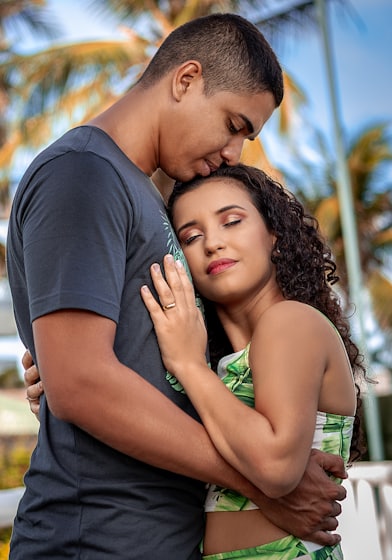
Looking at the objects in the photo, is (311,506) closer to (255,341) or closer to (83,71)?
(255,341)

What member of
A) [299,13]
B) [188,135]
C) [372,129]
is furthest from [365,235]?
[188,135]

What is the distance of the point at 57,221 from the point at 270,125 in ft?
55.4

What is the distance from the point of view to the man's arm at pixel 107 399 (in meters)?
2.08

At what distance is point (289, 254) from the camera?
2750 millimetres

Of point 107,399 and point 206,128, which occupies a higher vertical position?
point 206,128

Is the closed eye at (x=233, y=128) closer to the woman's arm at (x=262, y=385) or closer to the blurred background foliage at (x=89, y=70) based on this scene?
the woman's arm at (x=262, y=385)

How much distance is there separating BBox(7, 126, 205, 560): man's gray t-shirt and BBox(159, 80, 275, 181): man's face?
0.29 metres

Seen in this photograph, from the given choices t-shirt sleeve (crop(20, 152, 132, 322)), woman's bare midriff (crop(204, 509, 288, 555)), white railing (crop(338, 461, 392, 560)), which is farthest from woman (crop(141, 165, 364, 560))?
white railing (crop(338, 461, 392, 560))

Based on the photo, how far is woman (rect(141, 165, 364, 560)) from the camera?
2.26m

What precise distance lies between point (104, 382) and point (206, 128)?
2.87 ft

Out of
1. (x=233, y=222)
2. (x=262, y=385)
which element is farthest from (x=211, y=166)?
(x=262, y=385)

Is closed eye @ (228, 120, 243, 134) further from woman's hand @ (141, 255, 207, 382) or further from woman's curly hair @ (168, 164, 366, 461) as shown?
woman's hand @ (141, 255, 207, 382)

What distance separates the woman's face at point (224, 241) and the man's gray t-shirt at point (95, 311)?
0.82 feet

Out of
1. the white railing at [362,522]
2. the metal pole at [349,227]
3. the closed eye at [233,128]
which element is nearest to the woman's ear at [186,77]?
the closed eye at [233,128]
